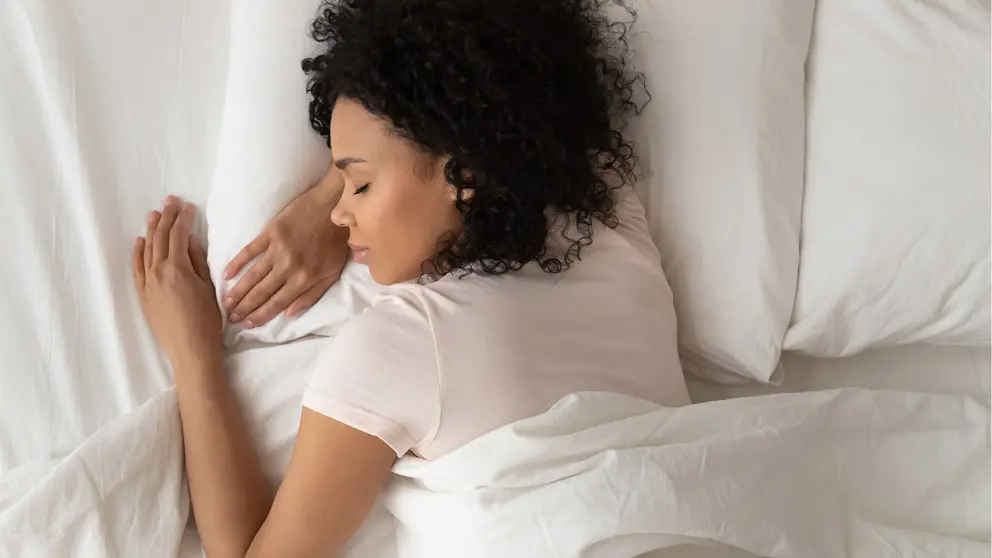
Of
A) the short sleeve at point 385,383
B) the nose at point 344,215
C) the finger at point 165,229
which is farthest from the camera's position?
the finger at point 165,229

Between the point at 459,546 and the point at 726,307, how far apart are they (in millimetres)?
465

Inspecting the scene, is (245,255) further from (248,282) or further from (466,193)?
(466,193)

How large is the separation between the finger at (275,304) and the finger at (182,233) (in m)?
0.13

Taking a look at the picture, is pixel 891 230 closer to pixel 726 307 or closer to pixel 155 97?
pixel 726 307

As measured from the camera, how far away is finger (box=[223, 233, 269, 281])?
938mm

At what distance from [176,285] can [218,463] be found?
24 centimetres

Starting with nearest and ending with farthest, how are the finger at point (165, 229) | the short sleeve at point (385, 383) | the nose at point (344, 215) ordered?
the short sleeve at point (385, 383), the nose at point (344, 215), the finger at point (165, 229)

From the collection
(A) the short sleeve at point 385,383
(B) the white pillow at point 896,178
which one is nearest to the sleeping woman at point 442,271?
(A) the short sleeve at point 385,383

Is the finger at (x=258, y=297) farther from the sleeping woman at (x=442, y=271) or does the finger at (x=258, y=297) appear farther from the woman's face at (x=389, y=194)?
the woman's face at (x=389, y=194)

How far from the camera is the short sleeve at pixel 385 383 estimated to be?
2.45 ft

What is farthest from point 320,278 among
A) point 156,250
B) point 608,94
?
point 608,94

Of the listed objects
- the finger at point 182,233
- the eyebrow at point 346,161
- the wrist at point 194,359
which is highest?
the eyebrow at point 346,161

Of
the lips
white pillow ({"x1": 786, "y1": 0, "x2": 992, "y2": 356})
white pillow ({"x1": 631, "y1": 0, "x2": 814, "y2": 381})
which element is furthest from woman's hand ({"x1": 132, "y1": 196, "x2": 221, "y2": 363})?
white pillow ({"x1": 786, "y1": 0, "x2": 992, "y2": 356})

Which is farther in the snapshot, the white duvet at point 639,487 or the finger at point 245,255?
the finger at point 245,255
